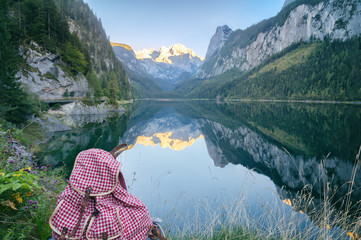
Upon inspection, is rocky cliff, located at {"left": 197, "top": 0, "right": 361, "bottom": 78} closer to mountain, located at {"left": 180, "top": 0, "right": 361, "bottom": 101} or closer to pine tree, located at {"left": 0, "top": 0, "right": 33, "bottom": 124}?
mountain, located at {"left": 180, "top": 0, "right": 361, "bottom": 101}

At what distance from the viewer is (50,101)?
3741 centimetres

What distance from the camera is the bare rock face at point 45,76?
37.5 m

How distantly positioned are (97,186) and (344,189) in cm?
1265

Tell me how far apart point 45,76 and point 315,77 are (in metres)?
119

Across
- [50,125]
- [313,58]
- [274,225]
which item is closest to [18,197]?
[274,225]

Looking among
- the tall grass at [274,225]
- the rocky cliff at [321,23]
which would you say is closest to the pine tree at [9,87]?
the tall grass at [274,225]

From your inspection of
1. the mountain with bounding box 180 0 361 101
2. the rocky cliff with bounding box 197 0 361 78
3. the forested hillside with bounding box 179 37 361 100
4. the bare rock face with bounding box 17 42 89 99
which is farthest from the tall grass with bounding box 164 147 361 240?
the rocky cliff with bounding box 197 0 361 78

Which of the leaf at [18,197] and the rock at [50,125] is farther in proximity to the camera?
the rock at [50,125]

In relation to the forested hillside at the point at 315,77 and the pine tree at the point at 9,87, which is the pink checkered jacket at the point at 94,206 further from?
the forested hillside at the point at 315,77

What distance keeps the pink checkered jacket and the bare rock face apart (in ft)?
133

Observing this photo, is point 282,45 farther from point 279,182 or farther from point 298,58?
point 279,182

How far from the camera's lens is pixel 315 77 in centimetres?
10669

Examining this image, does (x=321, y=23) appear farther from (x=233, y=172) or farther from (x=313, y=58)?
(x=233, y=172)

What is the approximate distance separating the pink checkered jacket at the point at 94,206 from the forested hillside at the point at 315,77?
322 ft
